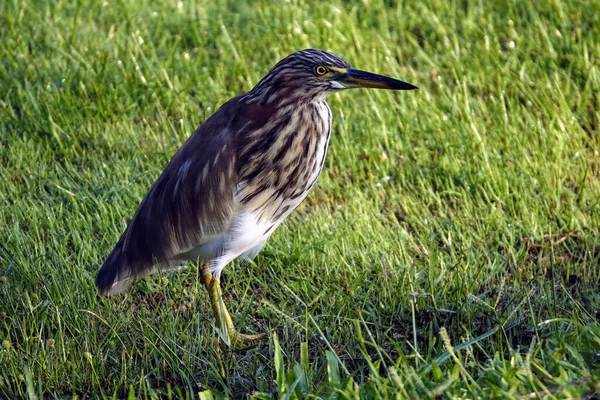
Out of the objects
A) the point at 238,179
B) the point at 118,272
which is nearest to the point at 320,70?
the point at 238,179

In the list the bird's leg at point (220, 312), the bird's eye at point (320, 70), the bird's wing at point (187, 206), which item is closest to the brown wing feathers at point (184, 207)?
the bird's wing at point (187, 206)

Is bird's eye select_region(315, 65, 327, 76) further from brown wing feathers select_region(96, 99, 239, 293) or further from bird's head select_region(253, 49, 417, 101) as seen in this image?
brown wing feathers select_region(96, 99, 239, 293)

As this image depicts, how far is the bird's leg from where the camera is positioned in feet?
14.5

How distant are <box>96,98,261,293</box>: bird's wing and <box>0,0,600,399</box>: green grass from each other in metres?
0.23

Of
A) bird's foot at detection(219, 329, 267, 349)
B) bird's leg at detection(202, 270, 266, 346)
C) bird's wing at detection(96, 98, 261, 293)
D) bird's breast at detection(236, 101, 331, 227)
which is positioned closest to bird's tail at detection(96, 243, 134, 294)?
bird's wing at detection(96, 98, 261, 293)

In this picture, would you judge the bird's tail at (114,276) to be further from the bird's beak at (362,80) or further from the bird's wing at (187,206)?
the bird's beak at (362,80)

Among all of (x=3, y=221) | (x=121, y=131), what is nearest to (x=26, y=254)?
(x=3, y=221)

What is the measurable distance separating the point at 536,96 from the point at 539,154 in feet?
2.19

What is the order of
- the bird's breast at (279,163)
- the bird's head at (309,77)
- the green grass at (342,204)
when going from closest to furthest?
the green grass at (342,204) < the bird's breast at (279,163) < the bird's head at (309,77)

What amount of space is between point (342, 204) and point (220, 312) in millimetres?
1379

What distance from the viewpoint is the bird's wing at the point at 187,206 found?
4.36 metres

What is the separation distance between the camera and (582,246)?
509 centimetres

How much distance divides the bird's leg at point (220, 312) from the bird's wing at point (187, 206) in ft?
0.63

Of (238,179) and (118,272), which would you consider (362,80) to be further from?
(118,272)
